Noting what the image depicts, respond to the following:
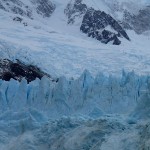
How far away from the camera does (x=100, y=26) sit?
137ft

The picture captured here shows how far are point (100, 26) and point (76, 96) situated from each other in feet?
102

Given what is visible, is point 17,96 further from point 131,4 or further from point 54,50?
point 131,4

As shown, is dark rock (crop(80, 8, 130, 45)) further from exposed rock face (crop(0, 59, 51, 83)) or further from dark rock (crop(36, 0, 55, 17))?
exposed rock face (crop(0, 59, 51, 83))

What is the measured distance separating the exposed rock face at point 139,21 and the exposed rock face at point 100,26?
565cm

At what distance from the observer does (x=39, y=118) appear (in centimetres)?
991

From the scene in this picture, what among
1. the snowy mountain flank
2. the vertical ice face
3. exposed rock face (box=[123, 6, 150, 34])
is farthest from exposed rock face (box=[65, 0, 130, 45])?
the vertical ice face

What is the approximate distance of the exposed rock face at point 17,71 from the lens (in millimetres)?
17062

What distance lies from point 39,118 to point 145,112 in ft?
9.32

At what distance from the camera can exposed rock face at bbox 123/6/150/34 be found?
48.7m

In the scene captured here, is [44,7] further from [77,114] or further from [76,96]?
[77,114]

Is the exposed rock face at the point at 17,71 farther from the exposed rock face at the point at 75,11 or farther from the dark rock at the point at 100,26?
the exposed rock face at the point at 75,11

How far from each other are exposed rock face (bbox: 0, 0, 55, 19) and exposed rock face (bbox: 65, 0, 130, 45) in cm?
348

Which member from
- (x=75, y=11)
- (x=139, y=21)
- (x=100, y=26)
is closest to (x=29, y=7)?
(x=75, y=11)

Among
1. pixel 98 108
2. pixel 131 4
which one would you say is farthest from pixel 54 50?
pixel 131 4
